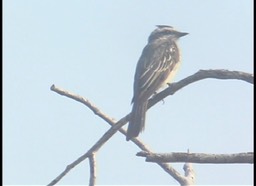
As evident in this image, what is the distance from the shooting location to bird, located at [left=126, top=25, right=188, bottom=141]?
8.55m

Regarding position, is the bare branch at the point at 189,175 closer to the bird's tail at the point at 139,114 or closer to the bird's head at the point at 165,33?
the bird's tail at the point at 139,114

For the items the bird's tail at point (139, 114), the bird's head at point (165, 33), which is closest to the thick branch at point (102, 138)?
the bird's tail at point (139, 114)

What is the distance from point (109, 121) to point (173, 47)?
575 centimetres

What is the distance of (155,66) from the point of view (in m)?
9.84

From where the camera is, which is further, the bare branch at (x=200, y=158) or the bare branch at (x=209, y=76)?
the bare branch at (x=209, y=76)

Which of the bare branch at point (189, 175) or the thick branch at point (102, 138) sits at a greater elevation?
the thick branch at point (102, 138)

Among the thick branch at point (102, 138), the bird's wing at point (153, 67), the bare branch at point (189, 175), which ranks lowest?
the bare branch at point (189, 175)

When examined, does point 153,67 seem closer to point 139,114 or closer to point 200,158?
point 139,114

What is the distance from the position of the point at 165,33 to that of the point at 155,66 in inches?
80.2

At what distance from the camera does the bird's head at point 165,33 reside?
1164 cm

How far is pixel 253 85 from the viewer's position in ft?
13.1

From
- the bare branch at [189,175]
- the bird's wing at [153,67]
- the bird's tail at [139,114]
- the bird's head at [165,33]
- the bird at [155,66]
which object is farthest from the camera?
the bird's head at [165,33]

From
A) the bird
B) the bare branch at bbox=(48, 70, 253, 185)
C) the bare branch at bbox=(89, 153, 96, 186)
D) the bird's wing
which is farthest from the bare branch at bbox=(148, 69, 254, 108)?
the bird's wing

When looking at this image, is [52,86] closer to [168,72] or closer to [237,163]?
[237,163]
